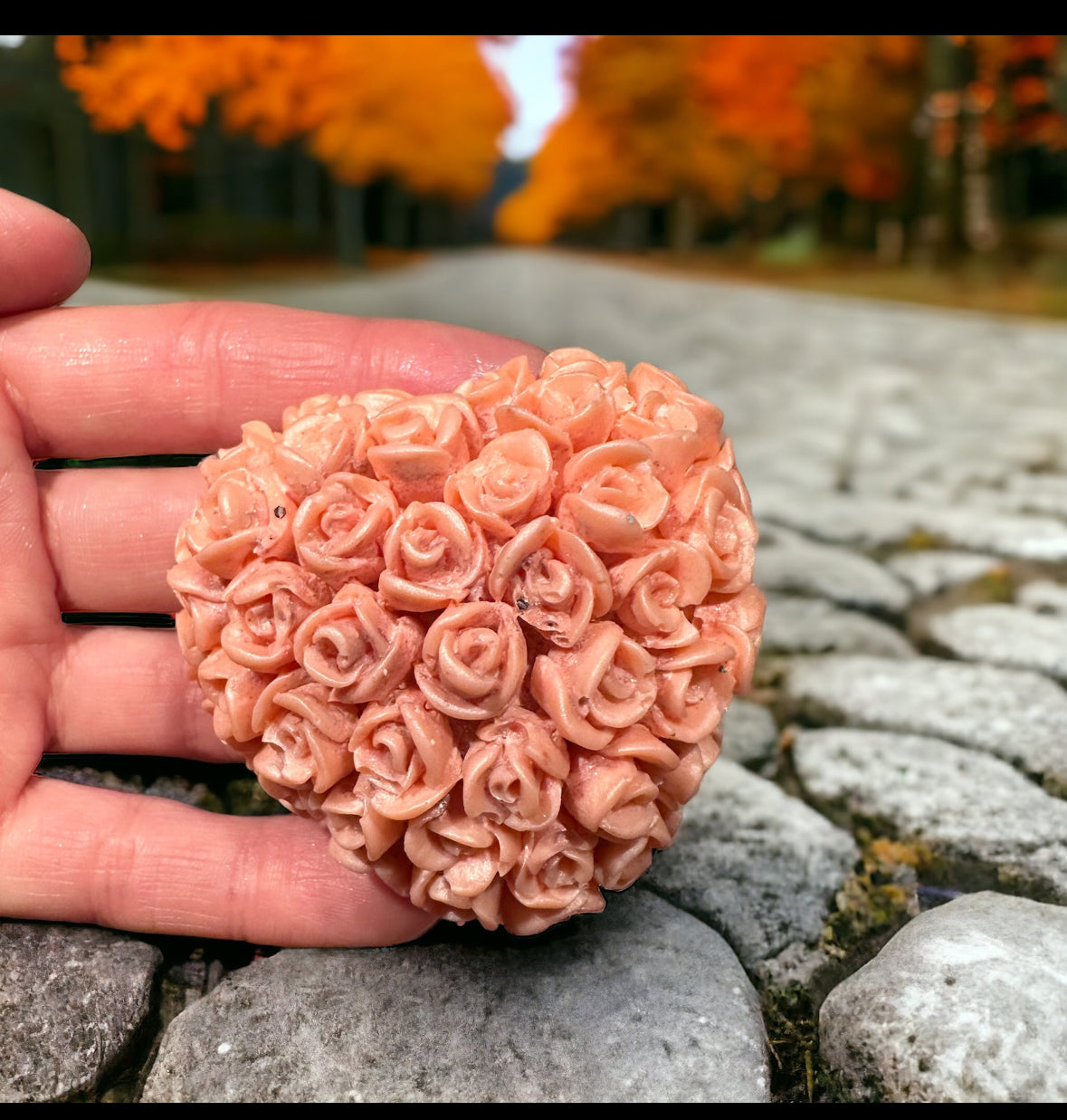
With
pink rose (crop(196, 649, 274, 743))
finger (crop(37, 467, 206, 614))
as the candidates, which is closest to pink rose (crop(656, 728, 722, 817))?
pink rose (crop(196, 649, 274, 743))

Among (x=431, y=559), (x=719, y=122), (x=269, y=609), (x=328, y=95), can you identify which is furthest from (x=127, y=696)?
(x=719, y=122)

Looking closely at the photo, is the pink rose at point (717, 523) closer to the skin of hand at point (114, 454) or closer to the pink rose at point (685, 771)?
the pink rose at point (685, 771)

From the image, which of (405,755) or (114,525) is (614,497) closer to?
(405,755)

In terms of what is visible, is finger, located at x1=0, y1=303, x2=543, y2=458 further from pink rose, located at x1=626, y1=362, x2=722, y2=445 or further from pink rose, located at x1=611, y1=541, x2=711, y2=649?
pink rose, located at x1=611, y1=541, x2=711, y2=649

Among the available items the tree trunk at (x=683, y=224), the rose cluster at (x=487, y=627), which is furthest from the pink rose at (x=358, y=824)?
the tree trunk at (x=683, y=224)

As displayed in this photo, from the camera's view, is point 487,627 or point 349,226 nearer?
point 487,627

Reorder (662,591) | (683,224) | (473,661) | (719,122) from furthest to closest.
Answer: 1. (683,224)
2. (719,122)
3. (662,591)
4. (473,661)

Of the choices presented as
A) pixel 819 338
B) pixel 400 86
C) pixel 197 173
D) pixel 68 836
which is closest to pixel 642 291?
pixel 819 338
